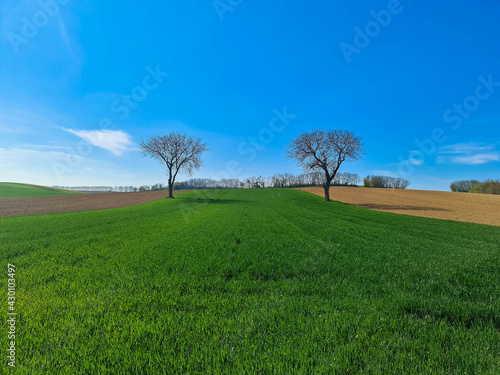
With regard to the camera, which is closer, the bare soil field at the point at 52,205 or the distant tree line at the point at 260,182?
the bare soil field at the point at 52,205

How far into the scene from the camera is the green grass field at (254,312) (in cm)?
276

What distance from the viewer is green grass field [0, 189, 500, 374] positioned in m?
2.76

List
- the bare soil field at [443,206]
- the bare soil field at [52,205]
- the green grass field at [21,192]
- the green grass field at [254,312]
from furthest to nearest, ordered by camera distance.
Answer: the green grass field at [21,192] < the bare soil field at [52,205] < the bare soil field at [443,206] < the green grass field at [254,312]

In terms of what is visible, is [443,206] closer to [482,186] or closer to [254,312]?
[254,312]

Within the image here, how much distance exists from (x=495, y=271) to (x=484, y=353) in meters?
5.51

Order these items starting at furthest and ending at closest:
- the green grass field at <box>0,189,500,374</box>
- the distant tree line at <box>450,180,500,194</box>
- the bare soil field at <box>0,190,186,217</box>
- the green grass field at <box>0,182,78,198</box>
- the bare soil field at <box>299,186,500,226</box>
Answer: the distant tree line at <box>450,180,500,194</box>
the green grass field at <box>0,182,78,198</box>
the bare soil field at <box>0,190,186,217</box>
the bare soil field at <box>299,186,500,226</box>
the green grass field at <box>0,189,500,374</box>

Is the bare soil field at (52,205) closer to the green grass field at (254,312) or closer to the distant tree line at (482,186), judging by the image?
the green grass field at (254,312)

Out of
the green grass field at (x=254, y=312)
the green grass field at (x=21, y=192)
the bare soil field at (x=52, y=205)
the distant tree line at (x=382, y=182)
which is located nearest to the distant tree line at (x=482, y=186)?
the distant tree line at (x=382, y=182)

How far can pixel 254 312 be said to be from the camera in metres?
3.94

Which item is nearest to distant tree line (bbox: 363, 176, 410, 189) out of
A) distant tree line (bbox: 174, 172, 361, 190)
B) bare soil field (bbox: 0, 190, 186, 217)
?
distant tree line (bbox: 174, 172, 361, 190)

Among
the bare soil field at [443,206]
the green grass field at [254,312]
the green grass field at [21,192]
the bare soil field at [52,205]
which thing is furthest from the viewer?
the green grass field at [21,192]

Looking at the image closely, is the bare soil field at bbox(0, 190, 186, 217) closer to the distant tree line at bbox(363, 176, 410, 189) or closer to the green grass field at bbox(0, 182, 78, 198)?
the green grass field at bbox(0, 182, 78, 198)

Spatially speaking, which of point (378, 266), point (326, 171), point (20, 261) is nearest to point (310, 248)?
point (378, 266)

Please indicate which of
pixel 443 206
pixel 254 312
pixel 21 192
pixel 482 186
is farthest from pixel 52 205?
pixel 482 186
